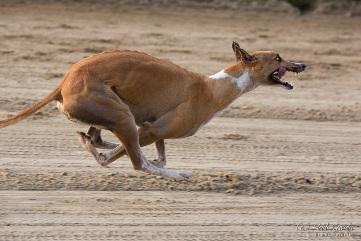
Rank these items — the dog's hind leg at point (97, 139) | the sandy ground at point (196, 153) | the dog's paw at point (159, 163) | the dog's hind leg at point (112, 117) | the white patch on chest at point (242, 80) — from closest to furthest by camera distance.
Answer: the sandy ground at point (196, 153) → the dog's hind leg at point (112, 117) → the dog's paw at point (159, 163) → the dog's hind leg at point (97, 139) → the white patch on chest at point (242, 80)

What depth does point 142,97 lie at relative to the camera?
907 cm

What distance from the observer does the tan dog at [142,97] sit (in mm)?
8773

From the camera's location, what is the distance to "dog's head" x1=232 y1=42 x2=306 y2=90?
965cm

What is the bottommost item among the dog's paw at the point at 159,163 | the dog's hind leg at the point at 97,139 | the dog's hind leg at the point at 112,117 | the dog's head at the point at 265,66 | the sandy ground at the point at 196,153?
the sandy ground at the point at 196,153

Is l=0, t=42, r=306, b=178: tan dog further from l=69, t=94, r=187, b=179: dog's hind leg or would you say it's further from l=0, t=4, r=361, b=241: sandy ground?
l=0, t=4, r=361, b=241: sandy ground

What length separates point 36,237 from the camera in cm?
774

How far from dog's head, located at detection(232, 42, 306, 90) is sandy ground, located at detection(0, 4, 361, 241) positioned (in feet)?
2.87

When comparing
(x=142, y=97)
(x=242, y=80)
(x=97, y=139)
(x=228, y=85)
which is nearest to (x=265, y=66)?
(x=242, y=80)

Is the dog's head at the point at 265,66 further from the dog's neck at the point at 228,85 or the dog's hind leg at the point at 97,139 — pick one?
the dog's hind leg at the point at 97,139

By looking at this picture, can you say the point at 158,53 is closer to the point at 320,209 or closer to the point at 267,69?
the point at 267,69

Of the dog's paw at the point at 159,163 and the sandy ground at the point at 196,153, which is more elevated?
the dog's paw at the point at 159,163

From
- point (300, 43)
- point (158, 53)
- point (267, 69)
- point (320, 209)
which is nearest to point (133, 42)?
point (158, 53)

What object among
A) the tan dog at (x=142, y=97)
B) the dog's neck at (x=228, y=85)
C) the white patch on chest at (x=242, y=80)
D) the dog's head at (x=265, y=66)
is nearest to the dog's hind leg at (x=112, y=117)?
the tan dog at (x=142, y=97)

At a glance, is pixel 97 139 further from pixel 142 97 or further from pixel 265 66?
pixel 265 66
